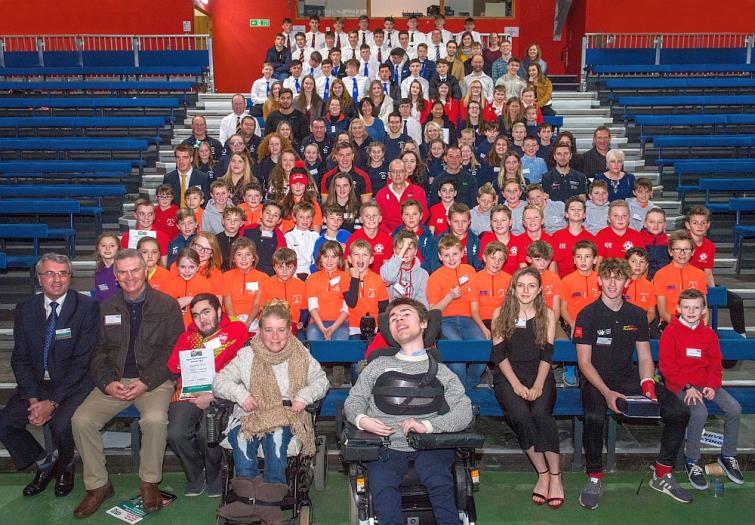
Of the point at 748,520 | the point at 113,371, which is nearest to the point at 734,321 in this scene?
the point at 748,520

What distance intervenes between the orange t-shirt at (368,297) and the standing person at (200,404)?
113cm

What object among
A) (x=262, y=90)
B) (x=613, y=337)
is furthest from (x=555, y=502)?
(x=262, y=90)

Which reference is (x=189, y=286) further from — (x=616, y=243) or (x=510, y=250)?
(x=616, y=243)

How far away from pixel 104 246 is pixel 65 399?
1.46 meters

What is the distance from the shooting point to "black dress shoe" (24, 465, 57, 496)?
444cm

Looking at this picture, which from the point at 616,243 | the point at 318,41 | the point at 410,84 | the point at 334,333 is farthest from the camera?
the point at 318,41

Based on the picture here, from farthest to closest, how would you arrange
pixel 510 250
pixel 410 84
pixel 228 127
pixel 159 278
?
pixel 410 84, pixel 228 127, pixel 510 250, pixel 159 278

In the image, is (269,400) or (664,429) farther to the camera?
(664,429)

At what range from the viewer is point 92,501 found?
4227mm

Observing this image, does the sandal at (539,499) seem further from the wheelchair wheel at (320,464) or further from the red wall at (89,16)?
the red wall at (89,16)

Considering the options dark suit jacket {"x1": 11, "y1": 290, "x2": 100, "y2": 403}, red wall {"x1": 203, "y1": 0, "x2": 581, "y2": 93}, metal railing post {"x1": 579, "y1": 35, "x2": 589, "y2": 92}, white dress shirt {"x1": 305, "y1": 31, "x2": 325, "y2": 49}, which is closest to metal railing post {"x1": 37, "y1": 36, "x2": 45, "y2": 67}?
red wall {"x1": 203, "y1": 0, "x2": 581, "y2": 93}

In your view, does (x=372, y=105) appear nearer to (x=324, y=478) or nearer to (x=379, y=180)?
(x=379, y=180)

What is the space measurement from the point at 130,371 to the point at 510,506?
2449mm

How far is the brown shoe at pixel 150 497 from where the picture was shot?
421 cm
